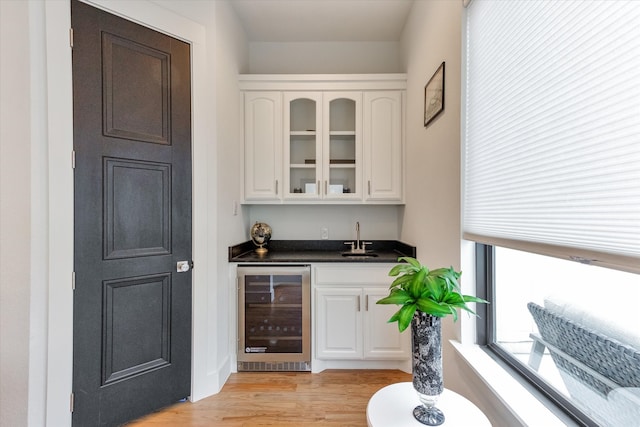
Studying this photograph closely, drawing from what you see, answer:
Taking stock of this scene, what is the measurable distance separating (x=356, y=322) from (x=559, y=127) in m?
1.88

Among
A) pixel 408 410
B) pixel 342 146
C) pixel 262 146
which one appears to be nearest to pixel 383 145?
pixel 342 146

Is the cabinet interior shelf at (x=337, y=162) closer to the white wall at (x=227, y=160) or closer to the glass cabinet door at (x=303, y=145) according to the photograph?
the glass cabinet door at (x=303, y=145)

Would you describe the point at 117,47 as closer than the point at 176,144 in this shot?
Yes

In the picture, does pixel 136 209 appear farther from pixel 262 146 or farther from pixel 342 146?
pixel 342 146

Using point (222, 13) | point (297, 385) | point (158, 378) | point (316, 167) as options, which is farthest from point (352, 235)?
point (222, 13)

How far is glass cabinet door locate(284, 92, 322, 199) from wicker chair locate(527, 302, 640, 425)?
1943mm

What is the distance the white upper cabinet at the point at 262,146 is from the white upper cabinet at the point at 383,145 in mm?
825

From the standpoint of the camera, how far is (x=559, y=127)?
0.81m

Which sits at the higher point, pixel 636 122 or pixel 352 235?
pixel 636 122

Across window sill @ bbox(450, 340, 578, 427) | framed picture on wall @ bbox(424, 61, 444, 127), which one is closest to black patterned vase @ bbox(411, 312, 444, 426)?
window sill @ bbox(450, 340, 578, 427)

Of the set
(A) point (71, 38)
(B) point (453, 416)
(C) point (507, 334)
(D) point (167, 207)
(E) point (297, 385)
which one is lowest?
(E) point (297, 385)

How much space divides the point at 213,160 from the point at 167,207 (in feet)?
1.47

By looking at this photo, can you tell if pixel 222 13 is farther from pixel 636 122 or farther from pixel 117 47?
pixel 636 122

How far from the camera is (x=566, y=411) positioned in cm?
88
